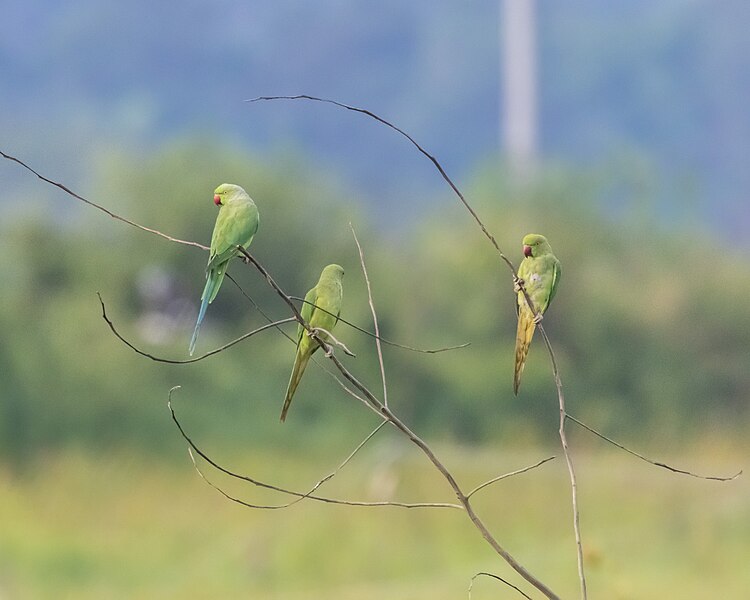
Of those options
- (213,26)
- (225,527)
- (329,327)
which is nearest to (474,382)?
(225,527)

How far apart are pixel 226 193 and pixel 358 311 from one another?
3594mm

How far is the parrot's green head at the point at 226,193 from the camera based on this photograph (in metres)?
1.02

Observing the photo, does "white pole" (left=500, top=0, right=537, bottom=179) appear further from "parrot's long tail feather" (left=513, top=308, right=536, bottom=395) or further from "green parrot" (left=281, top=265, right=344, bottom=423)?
"parrot's long tail feather" (left=513, top=308, right=536, bottom=395)

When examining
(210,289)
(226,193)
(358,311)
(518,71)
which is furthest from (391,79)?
(210,289)

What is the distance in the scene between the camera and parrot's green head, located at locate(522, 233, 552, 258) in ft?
3.21

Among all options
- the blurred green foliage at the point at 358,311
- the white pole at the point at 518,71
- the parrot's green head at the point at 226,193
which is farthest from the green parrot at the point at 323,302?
the white pole at the point at 518,71

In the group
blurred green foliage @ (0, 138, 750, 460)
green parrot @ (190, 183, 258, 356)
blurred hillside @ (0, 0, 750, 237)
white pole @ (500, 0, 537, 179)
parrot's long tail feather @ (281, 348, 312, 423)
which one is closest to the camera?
parrot's long tail feather @ (281, 348, 312, 423)

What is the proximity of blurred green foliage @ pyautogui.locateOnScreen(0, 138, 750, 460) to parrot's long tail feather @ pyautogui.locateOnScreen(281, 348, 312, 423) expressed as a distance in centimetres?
348

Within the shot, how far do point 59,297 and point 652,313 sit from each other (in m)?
2.55

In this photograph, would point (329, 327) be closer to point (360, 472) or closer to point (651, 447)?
point (360, 472)

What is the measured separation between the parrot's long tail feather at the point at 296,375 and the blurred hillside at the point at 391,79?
4411mm

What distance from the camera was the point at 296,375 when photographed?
882 millimetres

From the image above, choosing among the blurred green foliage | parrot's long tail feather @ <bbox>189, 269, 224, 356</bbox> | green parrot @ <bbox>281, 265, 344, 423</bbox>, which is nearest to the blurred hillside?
the blurred green foliage

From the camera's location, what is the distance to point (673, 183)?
18.1ft
